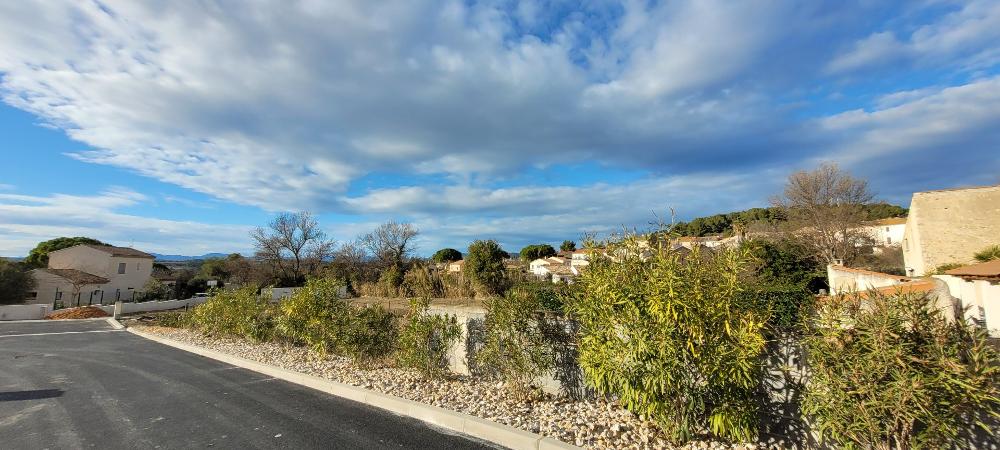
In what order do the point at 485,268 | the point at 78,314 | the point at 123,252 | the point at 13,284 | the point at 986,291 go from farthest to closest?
the point at 123,252 < the point at 13,284 < the point at 78,314 < the point at 485,268 < the point at 986,291

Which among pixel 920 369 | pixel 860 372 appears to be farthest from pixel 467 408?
pixel 920 369

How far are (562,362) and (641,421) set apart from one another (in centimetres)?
138

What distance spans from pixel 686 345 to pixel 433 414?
3.17 meters

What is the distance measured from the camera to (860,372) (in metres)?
3.12

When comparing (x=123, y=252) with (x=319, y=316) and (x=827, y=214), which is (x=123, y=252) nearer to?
(x=319, y=316)

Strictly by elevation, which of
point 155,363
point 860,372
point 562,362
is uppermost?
point 860,372

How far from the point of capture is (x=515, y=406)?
534cm

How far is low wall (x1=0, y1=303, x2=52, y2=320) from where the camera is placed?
2192 centimetres

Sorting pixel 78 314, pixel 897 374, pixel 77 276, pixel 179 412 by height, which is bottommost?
pixel 78 314

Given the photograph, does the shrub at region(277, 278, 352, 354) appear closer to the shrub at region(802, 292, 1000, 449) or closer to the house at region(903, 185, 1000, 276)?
the shrub at region(802, 292, 1000, 449)

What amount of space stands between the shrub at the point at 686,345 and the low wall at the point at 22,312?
32.6 metres

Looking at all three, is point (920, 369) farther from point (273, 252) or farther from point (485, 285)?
point (273, 252)

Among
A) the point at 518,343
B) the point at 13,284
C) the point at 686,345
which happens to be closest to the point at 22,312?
the point at 13,284

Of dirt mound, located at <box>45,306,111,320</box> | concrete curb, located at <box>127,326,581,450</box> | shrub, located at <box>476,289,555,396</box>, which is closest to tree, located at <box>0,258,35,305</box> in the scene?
dirt mound, located at <box>45,306,111,320</box>
